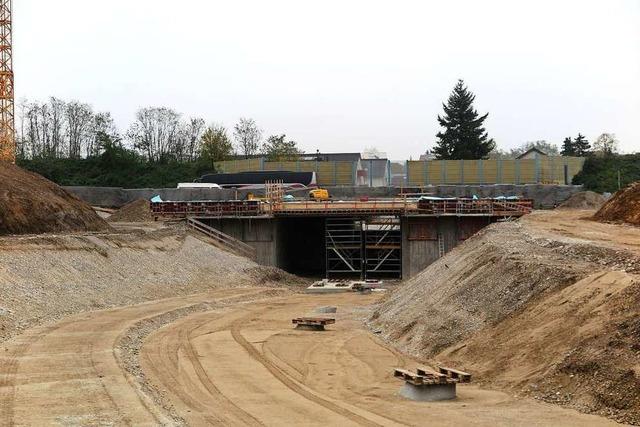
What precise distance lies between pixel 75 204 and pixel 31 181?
317cm

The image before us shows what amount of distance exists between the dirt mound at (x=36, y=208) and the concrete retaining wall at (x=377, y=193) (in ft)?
91.0

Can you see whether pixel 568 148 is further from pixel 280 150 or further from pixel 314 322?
pixel 314 322

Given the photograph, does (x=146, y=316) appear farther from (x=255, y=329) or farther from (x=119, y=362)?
(x=119, y=362)

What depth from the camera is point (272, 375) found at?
879 inches

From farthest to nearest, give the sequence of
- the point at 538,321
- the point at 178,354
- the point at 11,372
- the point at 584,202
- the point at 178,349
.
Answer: the point at 584,202 < the point at 178,349 < the point at 178,354 < the point at 538,321 < the point at 11,372

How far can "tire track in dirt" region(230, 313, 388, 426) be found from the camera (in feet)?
54.4

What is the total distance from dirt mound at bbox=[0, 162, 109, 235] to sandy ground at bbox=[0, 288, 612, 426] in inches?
544

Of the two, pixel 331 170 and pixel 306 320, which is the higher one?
pixel 331 170

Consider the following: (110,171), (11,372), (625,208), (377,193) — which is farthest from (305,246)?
(11,372)

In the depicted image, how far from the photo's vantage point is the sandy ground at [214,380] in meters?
16.2

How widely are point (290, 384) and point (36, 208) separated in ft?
102

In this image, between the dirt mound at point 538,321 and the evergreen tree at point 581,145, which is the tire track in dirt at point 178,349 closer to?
the dirt mound at point 538,321

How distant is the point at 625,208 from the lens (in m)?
40.6

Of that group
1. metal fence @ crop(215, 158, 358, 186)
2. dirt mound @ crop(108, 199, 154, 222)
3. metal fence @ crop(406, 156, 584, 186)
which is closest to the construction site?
dirt mound @ crop(108, 199, 154, 222)
